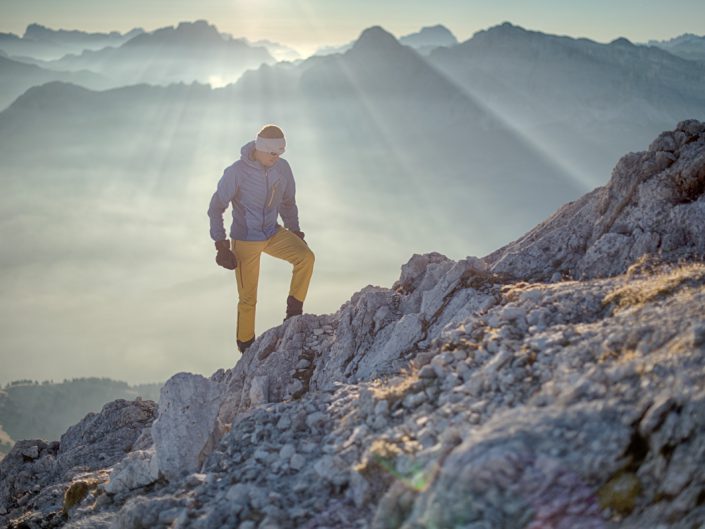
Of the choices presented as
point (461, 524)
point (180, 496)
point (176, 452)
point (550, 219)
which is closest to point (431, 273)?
point (550, 219)

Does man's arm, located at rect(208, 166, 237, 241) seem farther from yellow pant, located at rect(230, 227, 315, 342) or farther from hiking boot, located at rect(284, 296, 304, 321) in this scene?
hiking boot, located at rect(284, 296, 304, 321)

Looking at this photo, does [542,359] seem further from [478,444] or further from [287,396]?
[287,396]

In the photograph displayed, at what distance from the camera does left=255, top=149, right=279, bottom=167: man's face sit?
1352 centimetres

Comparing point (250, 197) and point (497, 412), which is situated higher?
point (250, 197)

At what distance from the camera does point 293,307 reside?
15102 millimetres

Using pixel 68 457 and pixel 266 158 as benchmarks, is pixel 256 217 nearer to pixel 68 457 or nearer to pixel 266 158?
pixel 266 158

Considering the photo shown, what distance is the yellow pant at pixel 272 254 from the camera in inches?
563

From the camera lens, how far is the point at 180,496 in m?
7.38

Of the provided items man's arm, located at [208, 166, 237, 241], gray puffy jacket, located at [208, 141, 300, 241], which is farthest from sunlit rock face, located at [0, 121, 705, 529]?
man's arm, located at [208, 166, 237, 241]

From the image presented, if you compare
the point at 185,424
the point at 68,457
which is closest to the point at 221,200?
the point at 185,424

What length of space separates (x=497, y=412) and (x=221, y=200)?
9.21m

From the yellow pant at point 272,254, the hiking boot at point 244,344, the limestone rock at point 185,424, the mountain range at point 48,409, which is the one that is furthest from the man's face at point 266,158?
the mountain range at point 48,409

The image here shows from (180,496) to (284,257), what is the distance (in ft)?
26.4

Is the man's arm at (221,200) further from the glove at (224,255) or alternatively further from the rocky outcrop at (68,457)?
the rocky outcrop at (68,457)
